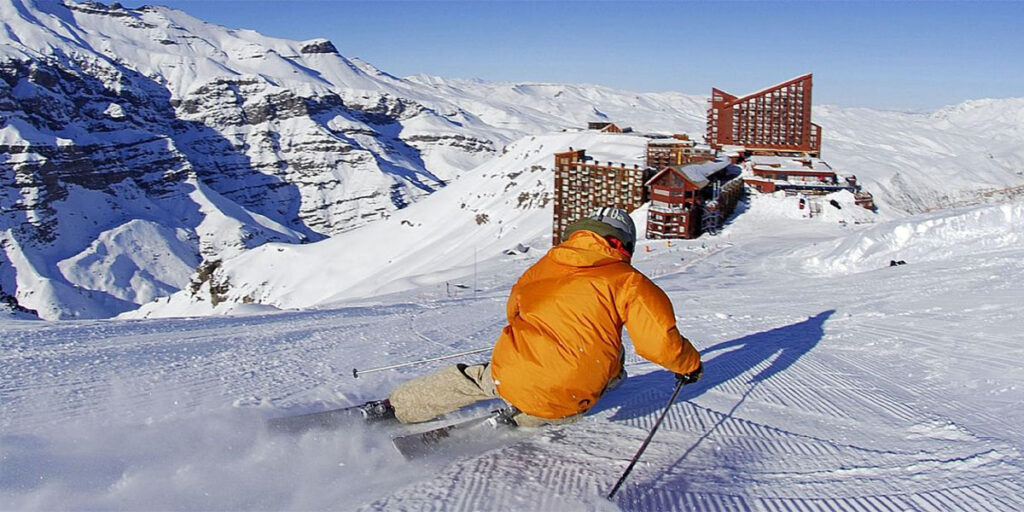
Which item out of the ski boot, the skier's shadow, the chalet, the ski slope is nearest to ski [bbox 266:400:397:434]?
the ski boot

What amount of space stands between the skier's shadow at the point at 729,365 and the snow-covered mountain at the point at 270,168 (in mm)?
21185

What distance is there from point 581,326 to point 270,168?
184 meters

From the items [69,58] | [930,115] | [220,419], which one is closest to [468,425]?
[220,419]

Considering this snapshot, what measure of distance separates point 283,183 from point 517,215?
137810mm

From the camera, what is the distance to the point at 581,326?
342cm

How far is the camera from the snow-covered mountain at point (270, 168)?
51375 millimetres

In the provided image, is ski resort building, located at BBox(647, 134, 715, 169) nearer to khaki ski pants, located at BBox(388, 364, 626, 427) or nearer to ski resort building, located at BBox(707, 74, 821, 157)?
ski resort building, located at BBox(707, 74, 821, 157)

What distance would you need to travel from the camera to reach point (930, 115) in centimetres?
14850

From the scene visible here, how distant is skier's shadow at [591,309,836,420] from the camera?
456cm

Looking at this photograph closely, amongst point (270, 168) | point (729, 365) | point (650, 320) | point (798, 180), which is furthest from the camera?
point (270, 168)

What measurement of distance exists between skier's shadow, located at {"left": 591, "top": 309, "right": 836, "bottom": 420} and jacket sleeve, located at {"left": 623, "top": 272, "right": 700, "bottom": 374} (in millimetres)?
1015

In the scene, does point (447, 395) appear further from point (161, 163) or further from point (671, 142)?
point (161, 163)

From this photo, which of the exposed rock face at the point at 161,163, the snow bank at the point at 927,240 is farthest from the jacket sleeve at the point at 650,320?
the exposed rock face at the point at 161,163

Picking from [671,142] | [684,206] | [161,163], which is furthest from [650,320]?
[161,163]
